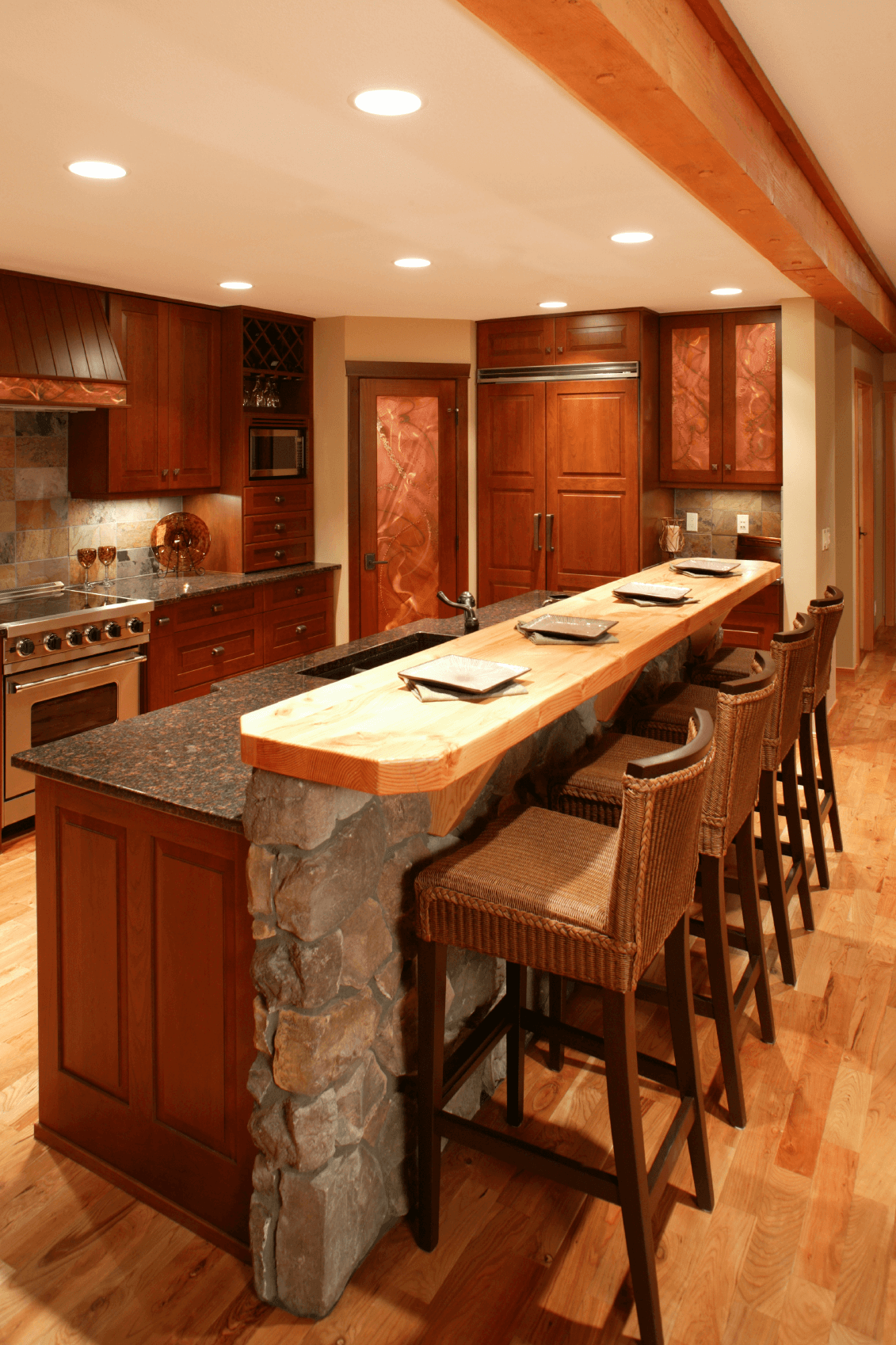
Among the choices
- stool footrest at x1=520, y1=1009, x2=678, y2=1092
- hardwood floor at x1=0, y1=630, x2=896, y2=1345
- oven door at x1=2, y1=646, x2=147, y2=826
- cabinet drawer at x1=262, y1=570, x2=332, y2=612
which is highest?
cabinet drawer at x1=262, y1=570, x2=332, y2=612

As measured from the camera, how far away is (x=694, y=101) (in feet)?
7.11

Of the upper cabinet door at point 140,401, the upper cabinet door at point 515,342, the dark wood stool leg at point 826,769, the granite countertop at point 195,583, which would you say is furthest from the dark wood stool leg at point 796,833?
the upper cabinet door at point 140,401

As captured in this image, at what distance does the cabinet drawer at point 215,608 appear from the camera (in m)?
5.00

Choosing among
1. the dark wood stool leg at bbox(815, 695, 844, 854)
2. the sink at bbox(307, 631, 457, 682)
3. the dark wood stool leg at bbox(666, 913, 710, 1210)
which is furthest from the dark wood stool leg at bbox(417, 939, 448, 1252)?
the dark wood stool leg at bbox(815, 695, 844, 854)

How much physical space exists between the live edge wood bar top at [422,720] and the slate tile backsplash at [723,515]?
3.84 meters

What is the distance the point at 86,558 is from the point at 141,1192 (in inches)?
140

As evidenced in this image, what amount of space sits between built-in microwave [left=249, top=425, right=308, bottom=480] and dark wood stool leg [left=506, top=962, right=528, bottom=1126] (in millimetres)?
4066

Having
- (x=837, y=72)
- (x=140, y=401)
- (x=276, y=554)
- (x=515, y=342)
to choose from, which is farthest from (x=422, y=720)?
(x=515, y=342)

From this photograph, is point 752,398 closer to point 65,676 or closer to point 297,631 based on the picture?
point 297,631

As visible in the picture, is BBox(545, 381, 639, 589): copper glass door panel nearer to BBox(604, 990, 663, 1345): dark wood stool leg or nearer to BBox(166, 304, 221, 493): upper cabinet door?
BBox(166, 304, 221, 493): upper cabinet door

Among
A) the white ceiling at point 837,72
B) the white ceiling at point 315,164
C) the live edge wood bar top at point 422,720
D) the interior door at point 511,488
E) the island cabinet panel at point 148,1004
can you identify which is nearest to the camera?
the live edge wood bar top at point 422,720

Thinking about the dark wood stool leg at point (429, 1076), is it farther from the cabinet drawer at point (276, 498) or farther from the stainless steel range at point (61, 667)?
the cabinet drawer at point (276, 498)

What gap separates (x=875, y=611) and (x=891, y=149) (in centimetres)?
627

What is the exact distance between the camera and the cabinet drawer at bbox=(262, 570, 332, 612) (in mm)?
5664
